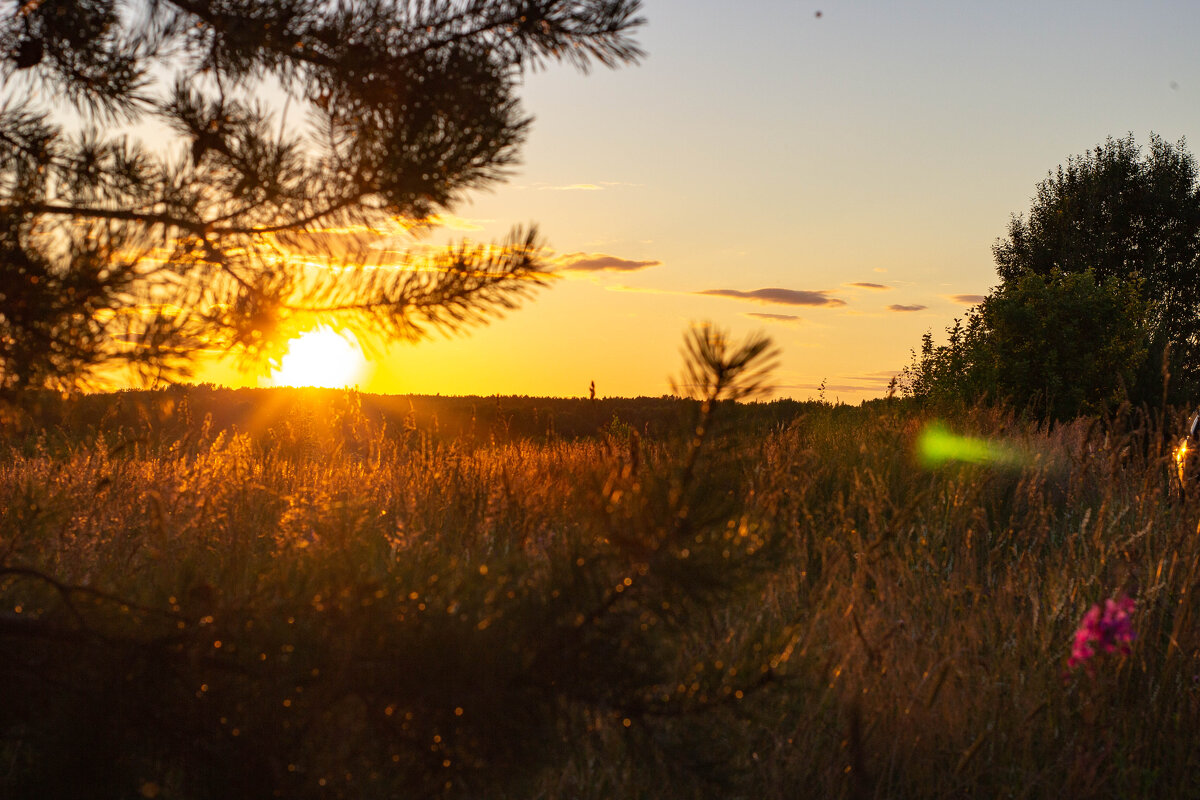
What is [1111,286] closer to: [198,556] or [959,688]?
[959,688]

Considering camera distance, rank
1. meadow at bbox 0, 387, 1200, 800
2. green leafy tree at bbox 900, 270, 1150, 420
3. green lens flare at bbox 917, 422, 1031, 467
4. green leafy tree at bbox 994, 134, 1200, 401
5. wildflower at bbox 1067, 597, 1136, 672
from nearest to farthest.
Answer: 1. meadow at bbox 0, 387, 1200, 800
2. wildflower at bbox 1067, 597, 1136, 672
3. green lens flare at bbox 917, 422, 1031, 467
4. green leafy tree at bbox 900, 270, 1150, 420
5. green leafy tree at bbox 994, 134, 1200, 401

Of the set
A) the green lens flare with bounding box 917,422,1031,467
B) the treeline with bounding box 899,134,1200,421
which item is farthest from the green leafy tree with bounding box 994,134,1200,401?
the green lens flare with bounding box 917,422,1031,467

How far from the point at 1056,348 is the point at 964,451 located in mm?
13059

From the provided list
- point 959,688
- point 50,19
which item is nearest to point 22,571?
point 50,19

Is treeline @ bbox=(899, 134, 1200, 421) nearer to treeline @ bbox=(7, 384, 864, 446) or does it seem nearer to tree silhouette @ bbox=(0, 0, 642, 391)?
treeline @ bbox=(7, 384, 864, 446)

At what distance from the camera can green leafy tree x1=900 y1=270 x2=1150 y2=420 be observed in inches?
725

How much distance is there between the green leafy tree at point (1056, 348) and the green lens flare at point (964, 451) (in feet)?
35.8

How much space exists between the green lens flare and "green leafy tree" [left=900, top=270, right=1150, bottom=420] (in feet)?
35.8

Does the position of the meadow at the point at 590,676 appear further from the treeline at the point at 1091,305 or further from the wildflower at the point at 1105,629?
the treeline at the point at 1091,305

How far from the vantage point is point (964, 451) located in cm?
754

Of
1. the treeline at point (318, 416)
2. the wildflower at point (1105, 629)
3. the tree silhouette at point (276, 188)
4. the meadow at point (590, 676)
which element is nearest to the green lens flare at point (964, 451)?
the treeline at point (318, 416)

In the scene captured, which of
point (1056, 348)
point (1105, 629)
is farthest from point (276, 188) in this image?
point (1056, 348)

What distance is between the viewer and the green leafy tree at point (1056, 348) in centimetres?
1841

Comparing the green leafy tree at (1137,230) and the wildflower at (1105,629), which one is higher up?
the green leafy tree at (1137,230)
